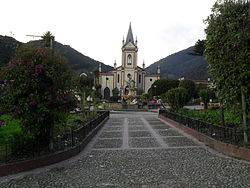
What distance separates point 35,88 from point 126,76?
2758 inches

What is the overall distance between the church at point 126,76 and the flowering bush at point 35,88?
65.5 m

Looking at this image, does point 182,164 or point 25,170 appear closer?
point 25,170

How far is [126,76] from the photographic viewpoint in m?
75.7

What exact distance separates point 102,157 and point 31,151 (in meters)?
2.00

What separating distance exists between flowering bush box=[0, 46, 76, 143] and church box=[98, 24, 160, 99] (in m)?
65.5

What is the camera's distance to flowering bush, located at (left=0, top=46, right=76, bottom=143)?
5.80 metres

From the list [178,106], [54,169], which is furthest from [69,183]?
[178,106]

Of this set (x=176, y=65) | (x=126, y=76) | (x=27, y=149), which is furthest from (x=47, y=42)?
(x=176, y=65)

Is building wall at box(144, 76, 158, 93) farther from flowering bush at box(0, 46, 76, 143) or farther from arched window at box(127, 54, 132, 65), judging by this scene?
flowering bush at box(0, 46, 76, 143)

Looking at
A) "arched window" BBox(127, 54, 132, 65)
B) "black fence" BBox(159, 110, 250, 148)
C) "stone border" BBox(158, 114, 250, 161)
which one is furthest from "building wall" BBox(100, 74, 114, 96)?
"stone border" BBox(158, 114, 250, 161)

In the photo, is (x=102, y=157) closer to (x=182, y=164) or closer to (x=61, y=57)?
(x=182, y=164)

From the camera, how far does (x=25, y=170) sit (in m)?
5.54

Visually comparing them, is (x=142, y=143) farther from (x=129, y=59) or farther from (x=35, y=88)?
(x=129, y=59)

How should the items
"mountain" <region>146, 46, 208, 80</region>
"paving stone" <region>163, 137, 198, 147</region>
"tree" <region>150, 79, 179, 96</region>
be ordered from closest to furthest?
"paving stone" <region>163, 137, 198, 147</region>
"tree" <region>150, 79, 179, 96</region>
"mountain" <region>146, 46, 208, 80</region>
